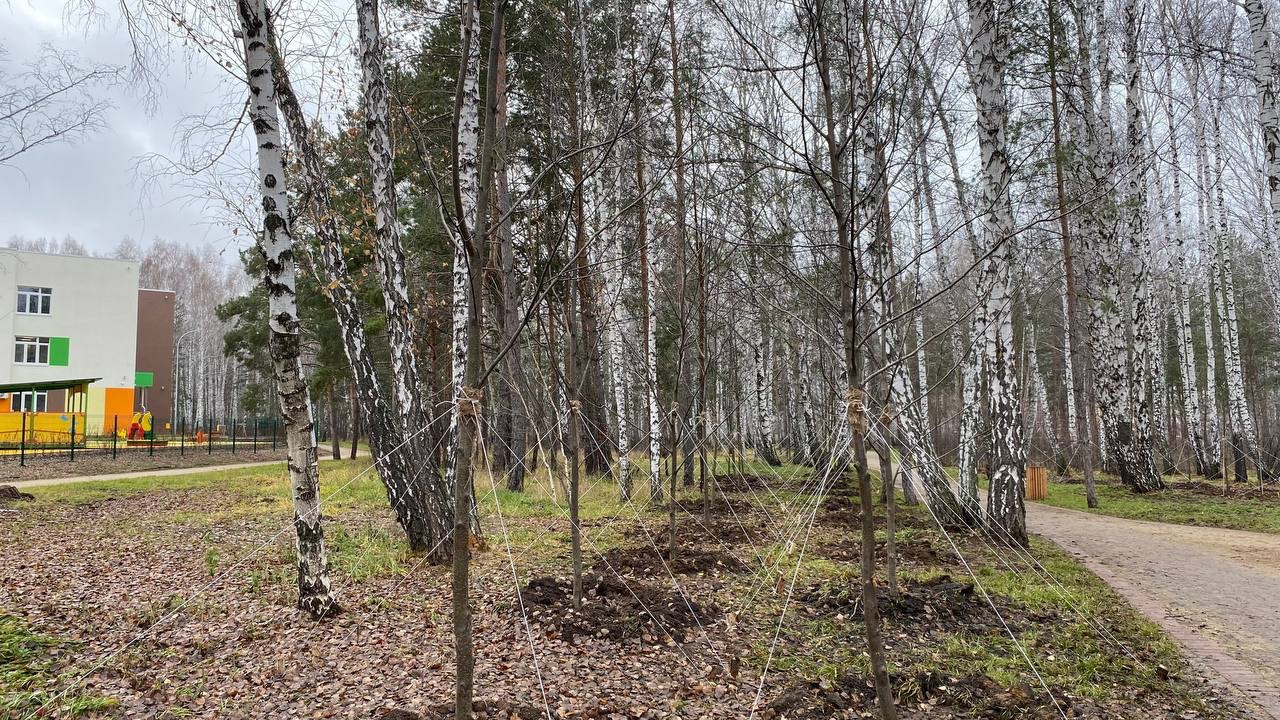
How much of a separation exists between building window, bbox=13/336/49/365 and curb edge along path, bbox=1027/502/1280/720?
34866 mm

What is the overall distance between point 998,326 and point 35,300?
34579 mm

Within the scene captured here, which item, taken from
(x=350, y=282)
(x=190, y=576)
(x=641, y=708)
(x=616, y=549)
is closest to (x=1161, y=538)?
(x=616, y=549)

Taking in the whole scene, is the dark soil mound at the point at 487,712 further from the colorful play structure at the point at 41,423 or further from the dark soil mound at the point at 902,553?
the colorful play structure at the point at 41,423

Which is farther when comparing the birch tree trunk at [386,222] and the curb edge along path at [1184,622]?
the birch tree trunk at [386,222]

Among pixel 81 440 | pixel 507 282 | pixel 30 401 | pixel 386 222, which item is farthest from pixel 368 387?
pixel 30 401

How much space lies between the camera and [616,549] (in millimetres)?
6535

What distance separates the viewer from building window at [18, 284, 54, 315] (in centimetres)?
2567

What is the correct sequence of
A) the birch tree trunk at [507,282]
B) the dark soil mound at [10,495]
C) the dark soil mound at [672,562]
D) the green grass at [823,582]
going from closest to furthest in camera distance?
1. the green grass at [823,582]
2. the dark soil mound at [672,562]
3. the birch tree trunk at [507,282]
4. the dark soil mound at [10,495]

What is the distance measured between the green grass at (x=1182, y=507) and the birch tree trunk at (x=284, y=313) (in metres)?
10.8

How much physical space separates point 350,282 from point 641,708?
4962mm

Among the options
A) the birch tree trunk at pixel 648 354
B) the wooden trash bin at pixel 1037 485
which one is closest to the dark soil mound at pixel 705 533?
the birch tree trunk at pixel 648 354

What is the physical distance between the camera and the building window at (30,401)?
25.2 metres

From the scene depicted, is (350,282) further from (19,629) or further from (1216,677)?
(1216,677)

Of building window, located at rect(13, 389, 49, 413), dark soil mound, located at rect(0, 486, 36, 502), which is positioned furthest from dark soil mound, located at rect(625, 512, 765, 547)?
building window, located at rect(13, 389, 49, 413)
